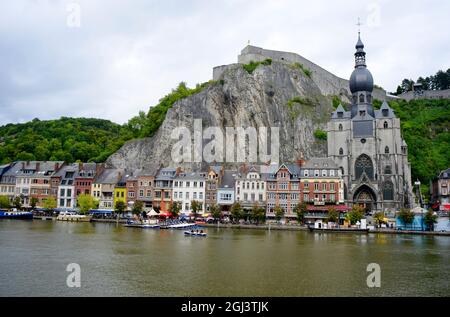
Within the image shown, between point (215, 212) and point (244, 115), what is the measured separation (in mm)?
26412

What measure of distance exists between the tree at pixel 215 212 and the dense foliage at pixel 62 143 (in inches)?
1370

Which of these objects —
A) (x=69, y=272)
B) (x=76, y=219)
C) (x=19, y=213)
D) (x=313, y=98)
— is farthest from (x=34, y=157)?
(x=69, y=272)

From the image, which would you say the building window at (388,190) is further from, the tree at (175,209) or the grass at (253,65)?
the grass at (253,65)

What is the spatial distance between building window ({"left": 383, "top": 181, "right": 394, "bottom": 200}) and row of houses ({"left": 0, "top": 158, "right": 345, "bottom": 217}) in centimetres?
935

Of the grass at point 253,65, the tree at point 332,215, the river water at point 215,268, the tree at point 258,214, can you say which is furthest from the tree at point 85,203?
the grass at point 253,65

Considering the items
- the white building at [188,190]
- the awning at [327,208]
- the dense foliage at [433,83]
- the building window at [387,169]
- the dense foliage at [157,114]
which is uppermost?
the dense foliage at [433,83]

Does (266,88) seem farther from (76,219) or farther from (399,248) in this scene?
(399,248)

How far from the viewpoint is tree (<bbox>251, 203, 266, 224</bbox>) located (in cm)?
6112

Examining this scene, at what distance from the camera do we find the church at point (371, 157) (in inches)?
2781

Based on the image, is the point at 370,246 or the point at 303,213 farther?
the point at 303,213

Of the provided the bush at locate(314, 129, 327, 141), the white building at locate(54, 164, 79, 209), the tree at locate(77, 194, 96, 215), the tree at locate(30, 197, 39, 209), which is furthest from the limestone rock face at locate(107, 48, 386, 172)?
the tree at locate(30, 197, 39, 209)

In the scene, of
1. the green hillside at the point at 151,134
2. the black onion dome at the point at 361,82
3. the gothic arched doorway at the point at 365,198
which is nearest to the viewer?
the gothic arched doorway at the point at 365,198
